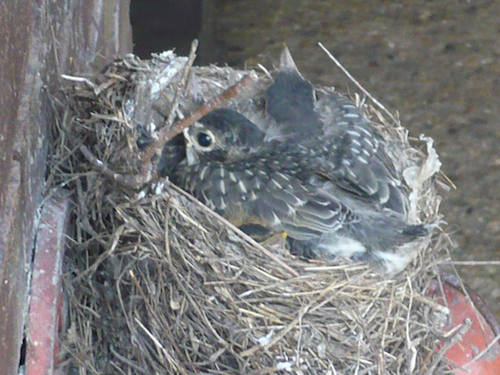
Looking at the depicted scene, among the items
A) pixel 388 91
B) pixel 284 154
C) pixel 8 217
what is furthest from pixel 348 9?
pixel 8 217

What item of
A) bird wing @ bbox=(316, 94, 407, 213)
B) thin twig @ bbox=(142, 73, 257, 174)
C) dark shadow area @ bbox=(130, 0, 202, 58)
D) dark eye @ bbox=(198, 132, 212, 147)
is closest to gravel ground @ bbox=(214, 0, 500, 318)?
dark shadow area @ bbox=(130, 0, 202, 58)

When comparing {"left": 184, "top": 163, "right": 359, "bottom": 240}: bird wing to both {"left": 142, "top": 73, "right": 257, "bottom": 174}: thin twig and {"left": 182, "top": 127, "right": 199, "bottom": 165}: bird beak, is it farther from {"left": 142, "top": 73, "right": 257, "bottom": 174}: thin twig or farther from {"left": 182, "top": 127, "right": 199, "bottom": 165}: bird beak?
{"left": 142, "top": 73, "right": 257, "bottom": 174}: thin twig

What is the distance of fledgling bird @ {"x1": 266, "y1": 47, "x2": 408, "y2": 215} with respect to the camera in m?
1.74

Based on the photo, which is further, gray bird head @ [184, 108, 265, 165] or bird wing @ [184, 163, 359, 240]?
gray bird head @ [184, 108, 265, 165]

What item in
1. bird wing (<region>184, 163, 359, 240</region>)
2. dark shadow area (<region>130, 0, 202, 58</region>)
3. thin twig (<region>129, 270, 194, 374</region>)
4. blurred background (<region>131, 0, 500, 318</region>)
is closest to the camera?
thin twig (<region>129, 270, 194, 374</region>)

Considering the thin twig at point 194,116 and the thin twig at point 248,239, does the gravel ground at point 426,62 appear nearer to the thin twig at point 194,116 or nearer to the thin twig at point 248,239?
the thin twig at point 248,239

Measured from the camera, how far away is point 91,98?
66.9 inches

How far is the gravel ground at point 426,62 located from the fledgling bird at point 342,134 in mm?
1907

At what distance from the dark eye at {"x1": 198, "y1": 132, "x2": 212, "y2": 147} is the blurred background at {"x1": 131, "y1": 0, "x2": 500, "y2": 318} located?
7.39 feet

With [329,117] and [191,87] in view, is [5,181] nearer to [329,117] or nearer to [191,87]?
[191,87]

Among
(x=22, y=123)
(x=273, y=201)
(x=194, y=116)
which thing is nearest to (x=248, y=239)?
(x=273, y=201)

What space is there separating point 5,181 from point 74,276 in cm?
42

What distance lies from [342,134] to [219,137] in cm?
36

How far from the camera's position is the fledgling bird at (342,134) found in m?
1.74
